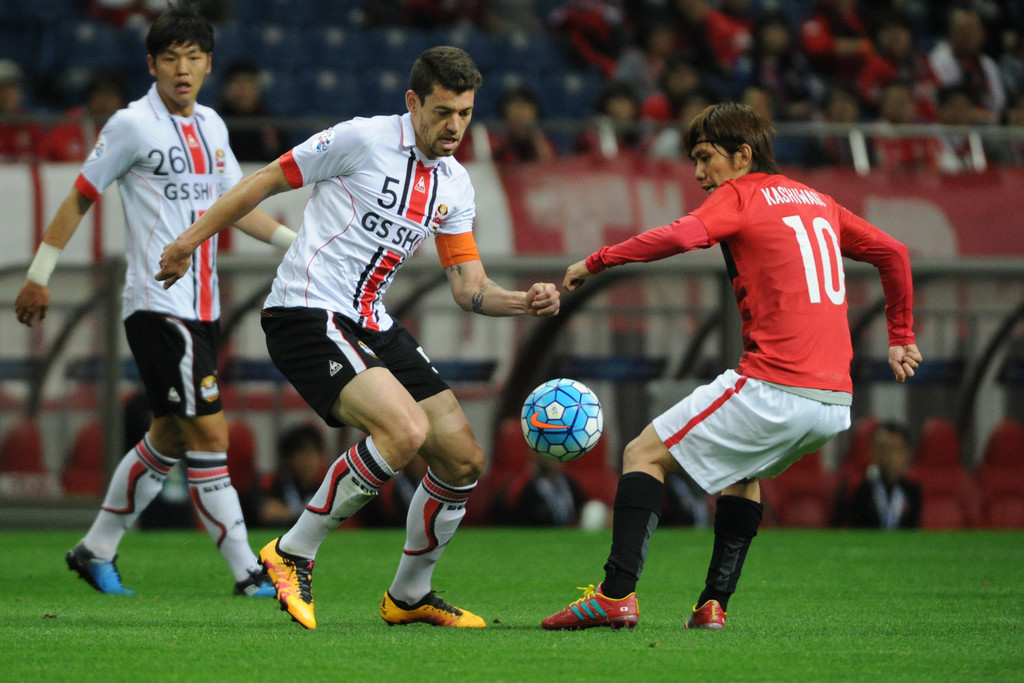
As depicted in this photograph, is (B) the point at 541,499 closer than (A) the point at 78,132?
No

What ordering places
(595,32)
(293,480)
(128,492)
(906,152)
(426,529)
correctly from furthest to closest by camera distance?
1. (595,32)
2. (906,152)
3. (293,480)
4. (128,492)
5. (426,529)

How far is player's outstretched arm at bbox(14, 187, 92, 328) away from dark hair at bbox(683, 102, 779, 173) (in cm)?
263

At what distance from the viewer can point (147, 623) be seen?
16.9 feet

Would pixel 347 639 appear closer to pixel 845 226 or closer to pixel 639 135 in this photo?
pixel 845 226

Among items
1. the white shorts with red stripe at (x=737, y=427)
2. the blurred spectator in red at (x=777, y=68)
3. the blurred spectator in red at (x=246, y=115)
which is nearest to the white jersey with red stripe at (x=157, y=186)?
the white shorts with red stripe at (x=737, y=427)

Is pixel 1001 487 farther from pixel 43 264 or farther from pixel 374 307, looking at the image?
pixel 43 264

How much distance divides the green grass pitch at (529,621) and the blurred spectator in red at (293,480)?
3.91ft

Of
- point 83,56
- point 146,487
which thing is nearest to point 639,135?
point 83,56

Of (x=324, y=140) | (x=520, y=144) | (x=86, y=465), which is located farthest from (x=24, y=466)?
(x=324, y=140)

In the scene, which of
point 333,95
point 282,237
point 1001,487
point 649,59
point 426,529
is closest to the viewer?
point 426,529

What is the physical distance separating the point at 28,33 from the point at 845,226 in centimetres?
1027

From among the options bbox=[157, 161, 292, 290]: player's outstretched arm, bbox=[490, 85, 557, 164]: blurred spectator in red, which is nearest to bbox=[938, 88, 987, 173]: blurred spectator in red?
bbox=[490, 85, 557, 164]: blurred spectator in red

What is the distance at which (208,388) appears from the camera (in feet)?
20.2

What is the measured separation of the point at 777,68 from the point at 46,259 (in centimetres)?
902
